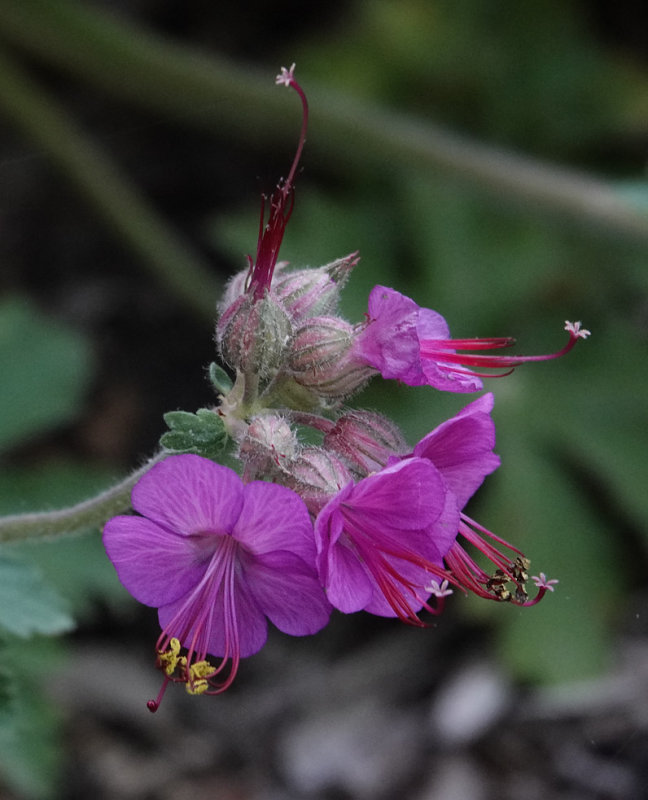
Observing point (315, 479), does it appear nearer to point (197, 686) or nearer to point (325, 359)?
point (325, 359)

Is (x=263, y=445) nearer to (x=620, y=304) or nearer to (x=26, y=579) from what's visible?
(x=26, y=579)

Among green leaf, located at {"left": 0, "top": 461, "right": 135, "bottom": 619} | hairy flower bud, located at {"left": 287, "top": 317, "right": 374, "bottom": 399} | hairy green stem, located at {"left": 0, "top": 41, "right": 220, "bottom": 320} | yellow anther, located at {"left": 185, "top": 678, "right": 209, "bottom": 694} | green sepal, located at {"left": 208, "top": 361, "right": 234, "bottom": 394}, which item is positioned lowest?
green leaf, located at {"left": 0, "top": 461, "right": 135, "bottom": 619}

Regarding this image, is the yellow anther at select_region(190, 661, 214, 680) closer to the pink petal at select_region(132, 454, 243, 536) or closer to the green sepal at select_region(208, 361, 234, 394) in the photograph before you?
the pink petal at select_region(132, 454, 243, 536)

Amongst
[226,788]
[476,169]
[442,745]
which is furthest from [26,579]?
[476,169]

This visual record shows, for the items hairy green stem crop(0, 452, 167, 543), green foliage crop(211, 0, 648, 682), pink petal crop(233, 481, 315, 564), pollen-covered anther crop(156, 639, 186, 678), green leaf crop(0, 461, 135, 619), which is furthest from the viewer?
green foliage crop(211, 0, 648, 682)

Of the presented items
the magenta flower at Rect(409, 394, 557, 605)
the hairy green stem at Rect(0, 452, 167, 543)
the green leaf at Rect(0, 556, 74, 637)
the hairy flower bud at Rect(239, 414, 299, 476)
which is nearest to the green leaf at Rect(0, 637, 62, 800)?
the green leaf at Rect(0, 556, 74, 637)

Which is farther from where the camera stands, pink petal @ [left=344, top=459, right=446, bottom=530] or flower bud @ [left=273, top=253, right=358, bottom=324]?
flower bud @ [left=273, top=253, right=358, bottom=324]

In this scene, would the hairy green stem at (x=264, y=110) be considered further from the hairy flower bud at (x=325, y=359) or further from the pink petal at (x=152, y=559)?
the pink petal at (x=152, y=559)
